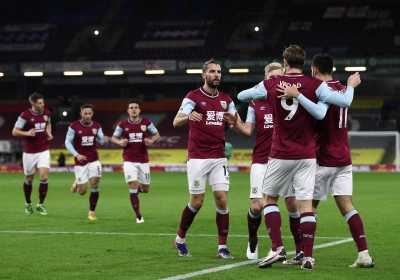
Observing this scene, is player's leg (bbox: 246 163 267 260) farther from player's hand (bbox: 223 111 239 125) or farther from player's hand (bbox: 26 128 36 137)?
player's hand (bbox: 26 128 36 137)

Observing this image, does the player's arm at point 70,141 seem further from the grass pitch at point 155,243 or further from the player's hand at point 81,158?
the grass pitch at point 155,243

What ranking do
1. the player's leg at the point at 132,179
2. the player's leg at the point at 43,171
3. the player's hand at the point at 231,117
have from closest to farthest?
A: the player's hand at the point at 231,117 < the player's leg at the point at 132,179 < the player's leg at the point at 43,171

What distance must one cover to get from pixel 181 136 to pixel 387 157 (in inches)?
513

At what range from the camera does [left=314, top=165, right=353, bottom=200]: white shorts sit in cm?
890

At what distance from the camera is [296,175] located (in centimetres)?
853

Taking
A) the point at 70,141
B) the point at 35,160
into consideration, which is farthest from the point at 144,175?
the point at 35,160

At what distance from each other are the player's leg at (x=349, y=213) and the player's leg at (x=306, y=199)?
541mm

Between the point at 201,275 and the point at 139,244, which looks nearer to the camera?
the point at 201,275

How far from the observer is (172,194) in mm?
23609

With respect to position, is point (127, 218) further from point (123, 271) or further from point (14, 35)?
point (14, 35)

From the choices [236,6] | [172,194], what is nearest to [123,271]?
[172,194]

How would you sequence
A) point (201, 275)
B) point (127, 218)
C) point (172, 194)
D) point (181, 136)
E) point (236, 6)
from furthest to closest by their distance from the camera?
1. point (236, 6)
2. point (181, 136)
3. point (172, 194)
4. point (127, 218)
5. point (201, 275)

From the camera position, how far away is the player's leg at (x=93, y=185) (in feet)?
52.3

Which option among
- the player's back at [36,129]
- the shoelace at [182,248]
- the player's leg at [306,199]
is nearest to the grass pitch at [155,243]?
the shoelace at [182,248]
